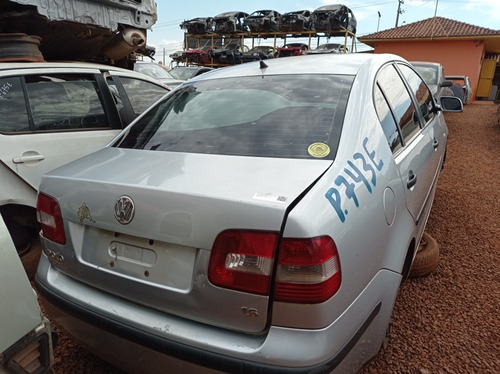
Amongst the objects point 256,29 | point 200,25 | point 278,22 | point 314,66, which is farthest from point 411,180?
point 200,25

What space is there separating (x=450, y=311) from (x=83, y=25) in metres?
4.37

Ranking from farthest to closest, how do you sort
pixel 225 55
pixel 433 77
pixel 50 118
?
pixel 225 55
pixel 433 77
pixel 50 118

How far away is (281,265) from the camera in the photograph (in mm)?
1253

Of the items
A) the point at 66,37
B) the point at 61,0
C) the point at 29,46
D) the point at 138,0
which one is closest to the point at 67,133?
the point at 29,46

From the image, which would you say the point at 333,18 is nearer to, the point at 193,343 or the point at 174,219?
the point at 174,219

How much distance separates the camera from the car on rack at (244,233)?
4.16 feet

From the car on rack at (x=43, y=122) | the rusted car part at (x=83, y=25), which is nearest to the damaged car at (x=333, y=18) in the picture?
the rusted car part at (x=83, y=25)

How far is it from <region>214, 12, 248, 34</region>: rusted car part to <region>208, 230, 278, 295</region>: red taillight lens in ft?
85.7

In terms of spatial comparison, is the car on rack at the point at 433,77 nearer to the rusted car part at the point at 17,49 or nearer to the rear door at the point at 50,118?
the rear door at the point at 50,118

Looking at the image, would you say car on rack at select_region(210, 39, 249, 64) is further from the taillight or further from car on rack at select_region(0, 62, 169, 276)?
the taillight

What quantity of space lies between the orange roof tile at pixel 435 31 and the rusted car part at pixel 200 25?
36.6 feet

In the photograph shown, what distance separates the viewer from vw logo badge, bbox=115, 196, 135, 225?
146 cm

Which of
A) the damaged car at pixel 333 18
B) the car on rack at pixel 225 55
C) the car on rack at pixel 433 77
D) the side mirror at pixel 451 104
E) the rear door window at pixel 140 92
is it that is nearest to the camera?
the rear door window at pixel 140 92

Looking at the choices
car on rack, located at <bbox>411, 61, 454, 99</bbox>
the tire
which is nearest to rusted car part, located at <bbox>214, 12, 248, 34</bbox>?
car on rack, located at <bbox>411, 61, 454, 99</bbox>
